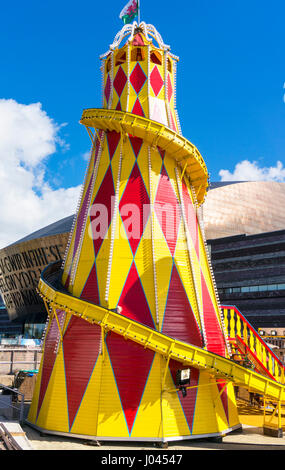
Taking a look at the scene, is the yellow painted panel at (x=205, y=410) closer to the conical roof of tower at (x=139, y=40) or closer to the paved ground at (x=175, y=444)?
the paved ground at (x=175, y=444)

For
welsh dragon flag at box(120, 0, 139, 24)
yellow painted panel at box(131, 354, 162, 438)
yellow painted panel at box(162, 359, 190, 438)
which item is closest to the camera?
yellow painted panel at box(131, 354, 162, 438)

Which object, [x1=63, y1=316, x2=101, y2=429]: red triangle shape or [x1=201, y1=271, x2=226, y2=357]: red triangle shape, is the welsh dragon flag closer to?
[x1=201, y1=271, x2=226, y2=357]: red triangle shape

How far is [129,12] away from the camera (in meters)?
27.3

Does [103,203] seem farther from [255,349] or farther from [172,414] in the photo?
[255,349]

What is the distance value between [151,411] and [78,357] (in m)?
3.91

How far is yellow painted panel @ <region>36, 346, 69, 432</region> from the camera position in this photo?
1823cm

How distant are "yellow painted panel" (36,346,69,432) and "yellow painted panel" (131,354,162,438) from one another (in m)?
3.12

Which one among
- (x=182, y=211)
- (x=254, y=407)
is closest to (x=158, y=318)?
(x=182, y=211)

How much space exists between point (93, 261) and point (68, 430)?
24.6 feet

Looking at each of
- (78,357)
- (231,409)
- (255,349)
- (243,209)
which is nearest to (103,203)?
(78,357)

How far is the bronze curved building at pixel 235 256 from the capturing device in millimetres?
58812

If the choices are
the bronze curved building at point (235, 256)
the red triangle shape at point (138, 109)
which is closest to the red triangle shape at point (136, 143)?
the red triangle shape at point (138, 109)

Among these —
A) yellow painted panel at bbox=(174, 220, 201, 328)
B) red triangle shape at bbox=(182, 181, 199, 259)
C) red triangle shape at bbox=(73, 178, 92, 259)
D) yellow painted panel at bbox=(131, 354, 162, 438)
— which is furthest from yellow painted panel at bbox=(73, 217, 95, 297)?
yellow painted panel at bbox=(131, 354, 162, 438)
